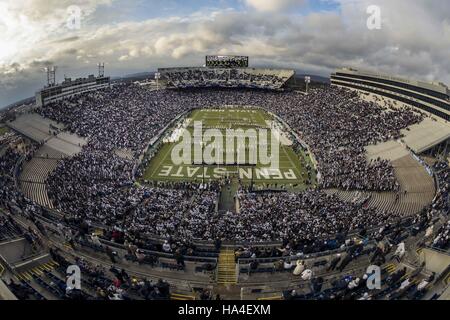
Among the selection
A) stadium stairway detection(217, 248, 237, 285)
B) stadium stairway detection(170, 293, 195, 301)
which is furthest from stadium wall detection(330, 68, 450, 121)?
stadium stairway detection(170, 293, 195, 301)

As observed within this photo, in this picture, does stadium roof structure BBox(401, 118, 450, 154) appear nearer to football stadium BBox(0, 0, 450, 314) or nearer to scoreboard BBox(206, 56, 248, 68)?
football stadium BBox(0, 0, 450, 314)

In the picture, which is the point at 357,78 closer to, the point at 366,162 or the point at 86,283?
the point at 366,162

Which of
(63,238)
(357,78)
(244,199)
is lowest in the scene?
(244,199)

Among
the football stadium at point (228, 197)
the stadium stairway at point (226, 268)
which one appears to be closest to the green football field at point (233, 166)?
the football stadium at point (228, 197)

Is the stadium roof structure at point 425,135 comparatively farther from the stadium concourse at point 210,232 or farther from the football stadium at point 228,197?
the stadium concourse at point 210,232

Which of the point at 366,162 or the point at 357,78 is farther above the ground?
the point at 357,78

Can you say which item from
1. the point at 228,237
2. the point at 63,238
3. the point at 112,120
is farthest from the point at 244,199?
the point at 112,120
